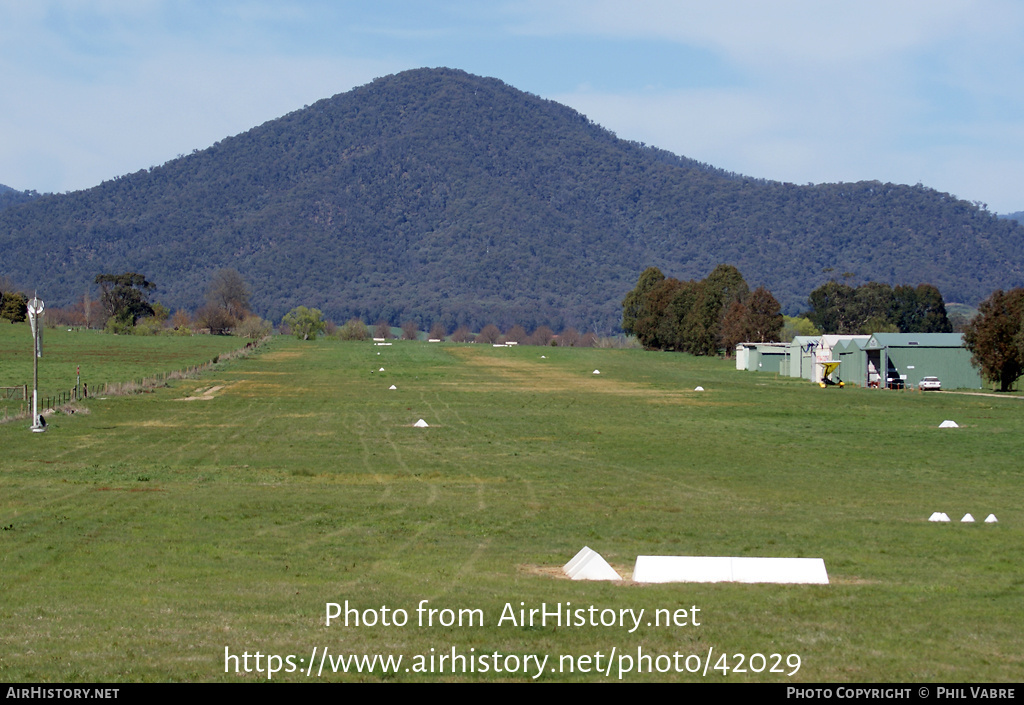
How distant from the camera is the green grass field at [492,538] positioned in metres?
8.12

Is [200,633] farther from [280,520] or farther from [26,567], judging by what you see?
[280,520]

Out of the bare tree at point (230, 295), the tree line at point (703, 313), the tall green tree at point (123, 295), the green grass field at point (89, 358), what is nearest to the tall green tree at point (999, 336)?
the tree line at point (703, 313)

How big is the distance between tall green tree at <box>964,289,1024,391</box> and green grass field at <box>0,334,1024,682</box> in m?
17.6

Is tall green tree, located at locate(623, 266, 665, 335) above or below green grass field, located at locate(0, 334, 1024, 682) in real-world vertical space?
above

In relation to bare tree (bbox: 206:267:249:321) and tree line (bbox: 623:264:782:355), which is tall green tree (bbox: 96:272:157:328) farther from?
tree line (bbox: 623:264:782:355)

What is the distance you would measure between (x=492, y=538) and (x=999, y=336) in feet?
157

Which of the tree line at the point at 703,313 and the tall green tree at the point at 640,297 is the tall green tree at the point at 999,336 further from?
the tall green tree at the point at 640,297

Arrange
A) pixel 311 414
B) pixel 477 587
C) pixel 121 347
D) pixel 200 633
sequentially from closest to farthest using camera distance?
pixel 200 633 → pixel 477 587 → pixel 311 414 → pixel 121 347

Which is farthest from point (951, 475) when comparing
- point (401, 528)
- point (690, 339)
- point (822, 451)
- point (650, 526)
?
point (690, 339)

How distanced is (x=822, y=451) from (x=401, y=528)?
1644cm

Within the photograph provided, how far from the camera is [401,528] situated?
→ 15.6 meters

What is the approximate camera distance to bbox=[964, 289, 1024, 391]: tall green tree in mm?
54750

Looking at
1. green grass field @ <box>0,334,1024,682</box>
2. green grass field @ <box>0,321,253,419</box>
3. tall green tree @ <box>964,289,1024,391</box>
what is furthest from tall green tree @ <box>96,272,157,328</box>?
green grass field @ <box>0,334,1024,682</box>

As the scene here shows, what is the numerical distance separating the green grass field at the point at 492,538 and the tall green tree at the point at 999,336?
1760cm
